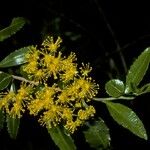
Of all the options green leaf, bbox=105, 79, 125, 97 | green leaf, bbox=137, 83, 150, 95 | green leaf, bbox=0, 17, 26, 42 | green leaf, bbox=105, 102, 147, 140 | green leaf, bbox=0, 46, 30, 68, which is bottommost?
green leaf, bbox=105, 102, 147, 140

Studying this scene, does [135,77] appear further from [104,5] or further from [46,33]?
[104,5]

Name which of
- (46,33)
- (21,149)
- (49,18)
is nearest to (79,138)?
(21,149)

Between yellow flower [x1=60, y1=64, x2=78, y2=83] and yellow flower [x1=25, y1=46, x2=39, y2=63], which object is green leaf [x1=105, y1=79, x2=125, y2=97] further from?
→ yellow flower [x1=25, y1=46, x2=39, y2=63]

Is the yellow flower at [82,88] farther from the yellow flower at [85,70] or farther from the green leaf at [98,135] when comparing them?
the green leaf at [98,135]

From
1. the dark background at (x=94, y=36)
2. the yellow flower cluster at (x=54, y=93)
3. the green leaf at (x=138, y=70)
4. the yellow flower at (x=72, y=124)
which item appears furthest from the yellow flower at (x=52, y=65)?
the dark background at (x=94, y=36)

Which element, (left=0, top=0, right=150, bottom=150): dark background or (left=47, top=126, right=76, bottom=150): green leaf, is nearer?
(left=47, top=126, right=76, bottom=150): green leaf

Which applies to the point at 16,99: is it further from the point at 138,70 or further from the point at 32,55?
the point at 138,70

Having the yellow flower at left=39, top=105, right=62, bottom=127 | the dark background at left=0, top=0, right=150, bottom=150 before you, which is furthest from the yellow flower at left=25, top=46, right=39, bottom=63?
the dark background at left=0, top=0, right=150, bottom=150
